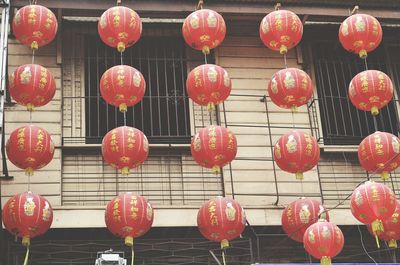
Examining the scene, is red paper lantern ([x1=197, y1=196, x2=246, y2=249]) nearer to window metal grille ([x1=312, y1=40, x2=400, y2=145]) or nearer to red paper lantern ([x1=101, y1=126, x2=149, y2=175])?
red paper lantern ([x1=101, y1=126, x2=149, y2=175])

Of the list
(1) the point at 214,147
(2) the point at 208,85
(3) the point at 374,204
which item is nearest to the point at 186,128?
(2) the point at 208,85

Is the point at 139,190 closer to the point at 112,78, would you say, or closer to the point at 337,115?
the point at 112,78

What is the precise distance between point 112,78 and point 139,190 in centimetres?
293

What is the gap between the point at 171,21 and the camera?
49.8 feet

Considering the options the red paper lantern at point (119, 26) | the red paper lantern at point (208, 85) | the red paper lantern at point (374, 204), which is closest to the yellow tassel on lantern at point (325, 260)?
the red paper lantern at point (374, 204)

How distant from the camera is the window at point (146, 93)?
579 inches

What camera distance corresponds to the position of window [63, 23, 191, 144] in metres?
14.7

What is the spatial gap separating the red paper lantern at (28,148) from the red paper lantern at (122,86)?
1.38 metres

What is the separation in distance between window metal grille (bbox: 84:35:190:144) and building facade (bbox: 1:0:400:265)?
0.02 meters

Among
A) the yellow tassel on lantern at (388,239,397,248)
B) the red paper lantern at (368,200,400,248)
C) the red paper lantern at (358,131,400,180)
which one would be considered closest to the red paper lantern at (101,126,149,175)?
the red paper lantern at (358,131,400,180)

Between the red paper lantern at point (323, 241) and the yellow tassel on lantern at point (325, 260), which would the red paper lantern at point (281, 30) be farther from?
the yellow tassel on lantern at point (325, 260)

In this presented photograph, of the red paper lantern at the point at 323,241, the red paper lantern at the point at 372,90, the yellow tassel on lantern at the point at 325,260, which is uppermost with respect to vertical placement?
the red paper lantern at the point at 372,90

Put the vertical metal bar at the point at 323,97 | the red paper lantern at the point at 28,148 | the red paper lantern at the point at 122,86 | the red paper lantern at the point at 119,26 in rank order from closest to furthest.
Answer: the red paper lantern at the point at 28,148
the red paper lantern at the point at 122,86
the red paper lantern at the point at 119,26
the vertical metal bar at the point at 323,97

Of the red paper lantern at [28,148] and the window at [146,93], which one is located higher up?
the window at [146,93]
